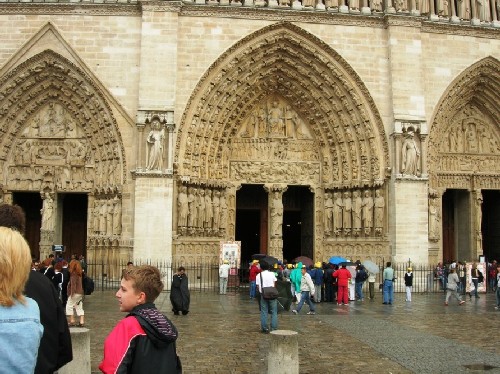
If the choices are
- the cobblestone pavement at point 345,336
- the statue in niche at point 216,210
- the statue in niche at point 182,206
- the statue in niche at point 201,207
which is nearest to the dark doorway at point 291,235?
the statue in niche at point 216,210

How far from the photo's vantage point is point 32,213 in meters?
21.6

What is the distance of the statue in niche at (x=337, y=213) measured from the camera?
20.3 meters

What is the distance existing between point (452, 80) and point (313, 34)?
5273 mm

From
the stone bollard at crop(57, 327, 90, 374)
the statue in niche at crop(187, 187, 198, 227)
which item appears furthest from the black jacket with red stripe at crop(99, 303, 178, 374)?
the statue in niche at crop(187, 187, 198, 227)

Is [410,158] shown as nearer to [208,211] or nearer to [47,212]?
[208,211]

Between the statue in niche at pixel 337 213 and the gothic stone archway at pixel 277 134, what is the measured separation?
0.25m

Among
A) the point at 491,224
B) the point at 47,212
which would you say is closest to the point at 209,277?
the point at 47,212

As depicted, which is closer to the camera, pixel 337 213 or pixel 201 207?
pixel 201 207

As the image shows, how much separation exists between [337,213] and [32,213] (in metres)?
11.4

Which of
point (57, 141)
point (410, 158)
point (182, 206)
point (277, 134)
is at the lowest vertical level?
point (182, 206)

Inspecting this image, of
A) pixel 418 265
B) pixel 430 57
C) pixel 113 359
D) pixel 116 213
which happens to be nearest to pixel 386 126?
pixel 430 57

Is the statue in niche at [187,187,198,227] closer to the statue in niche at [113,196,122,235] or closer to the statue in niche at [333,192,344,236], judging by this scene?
the statue in niche at [113,196,122,235]

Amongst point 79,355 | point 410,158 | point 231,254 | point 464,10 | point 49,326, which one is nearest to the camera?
→ point 49,326

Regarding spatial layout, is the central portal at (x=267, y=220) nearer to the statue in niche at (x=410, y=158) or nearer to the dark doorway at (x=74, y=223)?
the statue in niche at (x=410, y=158)
